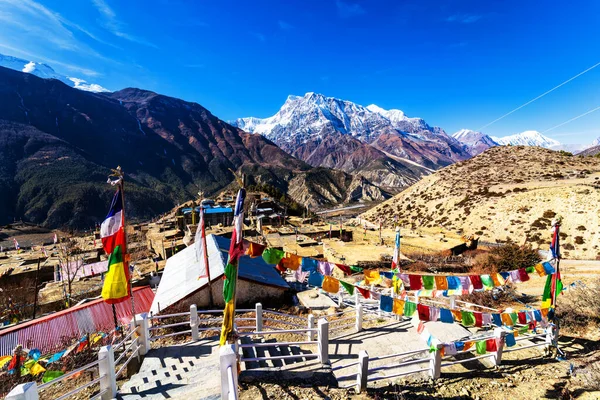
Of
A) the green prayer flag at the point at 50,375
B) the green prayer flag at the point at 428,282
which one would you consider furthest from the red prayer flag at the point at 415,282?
the green prayer flag at the point at 50,375

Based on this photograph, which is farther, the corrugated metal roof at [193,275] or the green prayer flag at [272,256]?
the corrugated metal roof at [193,275]

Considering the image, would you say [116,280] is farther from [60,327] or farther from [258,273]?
[258,273]

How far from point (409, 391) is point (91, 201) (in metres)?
141

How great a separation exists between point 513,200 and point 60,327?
175 ft

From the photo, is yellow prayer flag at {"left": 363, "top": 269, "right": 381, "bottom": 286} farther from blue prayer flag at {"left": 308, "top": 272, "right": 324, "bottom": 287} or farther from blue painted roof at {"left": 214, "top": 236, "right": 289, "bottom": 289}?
blue painted roof at {"left": 214, "top": 236, "right": 289, "bottom": 289}

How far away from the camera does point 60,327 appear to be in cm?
1175

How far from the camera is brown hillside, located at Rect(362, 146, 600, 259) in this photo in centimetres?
3331

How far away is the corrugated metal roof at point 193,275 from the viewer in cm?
1316

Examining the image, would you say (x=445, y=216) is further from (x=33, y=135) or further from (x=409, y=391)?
(x=33, y=135)

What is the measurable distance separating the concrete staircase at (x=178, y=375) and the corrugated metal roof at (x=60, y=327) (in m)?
6.06

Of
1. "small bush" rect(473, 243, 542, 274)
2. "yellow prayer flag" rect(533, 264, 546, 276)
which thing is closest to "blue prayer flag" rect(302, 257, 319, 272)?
"yellow prayer flag" rect(533, 264, 546, 276)

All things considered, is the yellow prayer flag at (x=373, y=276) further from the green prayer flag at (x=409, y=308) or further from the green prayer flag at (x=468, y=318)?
the green prayer flag at (x=468, y=318)

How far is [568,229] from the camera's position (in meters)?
32.4

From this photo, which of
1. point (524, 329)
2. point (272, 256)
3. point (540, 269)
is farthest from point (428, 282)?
point (272, 256)
